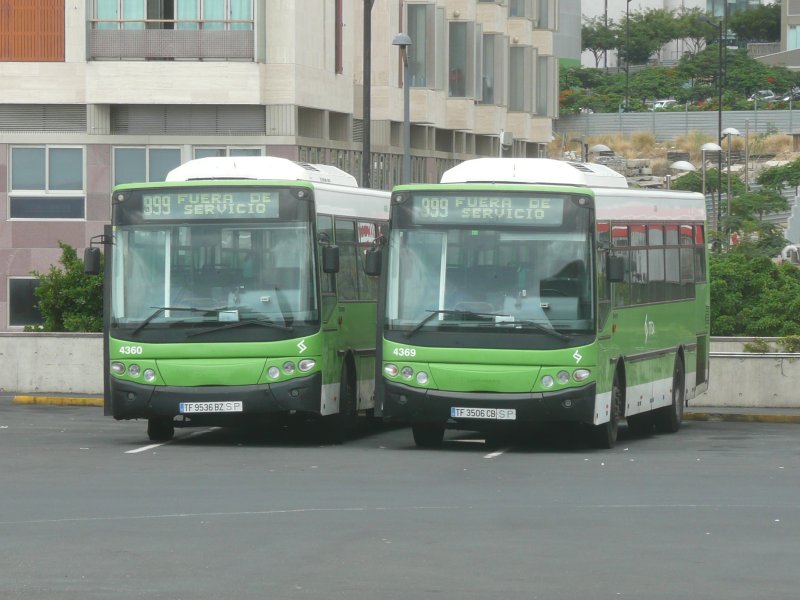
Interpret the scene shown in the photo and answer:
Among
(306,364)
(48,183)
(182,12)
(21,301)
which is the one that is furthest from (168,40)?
(306,364)

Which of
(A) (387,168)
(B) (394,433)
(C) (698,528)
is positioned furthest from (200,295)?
(A) (387,168)

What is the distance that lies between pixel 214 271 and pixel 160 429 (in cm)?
220

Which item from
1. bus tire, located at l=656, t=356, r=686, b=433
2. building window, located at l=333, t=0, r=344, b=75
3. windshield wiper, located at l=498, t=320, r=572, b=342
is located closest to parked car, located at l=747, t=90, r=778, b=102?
building window, located at l=333, t=0, r=344, b=75

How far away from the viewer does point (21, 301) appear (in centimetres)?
4525

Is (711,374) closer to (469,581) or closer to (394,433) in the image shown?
(394,433)

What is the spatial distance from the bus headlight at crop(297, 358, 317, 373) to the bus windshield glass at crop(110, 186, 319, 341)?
1.13 ft

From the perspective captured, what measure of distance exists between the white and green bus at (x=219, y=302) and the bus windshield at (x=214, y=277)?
1cm

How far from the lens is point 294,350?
21.1 m

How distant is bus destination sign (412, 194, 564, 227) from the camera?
2062 centimetres

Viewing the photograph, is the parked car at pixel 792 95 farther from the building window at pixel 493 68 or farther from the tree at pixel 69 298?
the tree at pixel 69 298

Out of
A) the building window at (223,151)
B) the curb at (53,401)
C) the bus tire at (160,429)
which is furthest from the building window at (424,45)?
→ the bus tire at (160,429)

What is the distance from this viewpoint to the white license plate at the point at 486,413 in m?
20.2

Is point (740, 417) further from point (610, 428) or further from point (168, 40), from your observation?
point (168, 40)

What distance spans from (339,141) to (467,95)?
1293 cm
